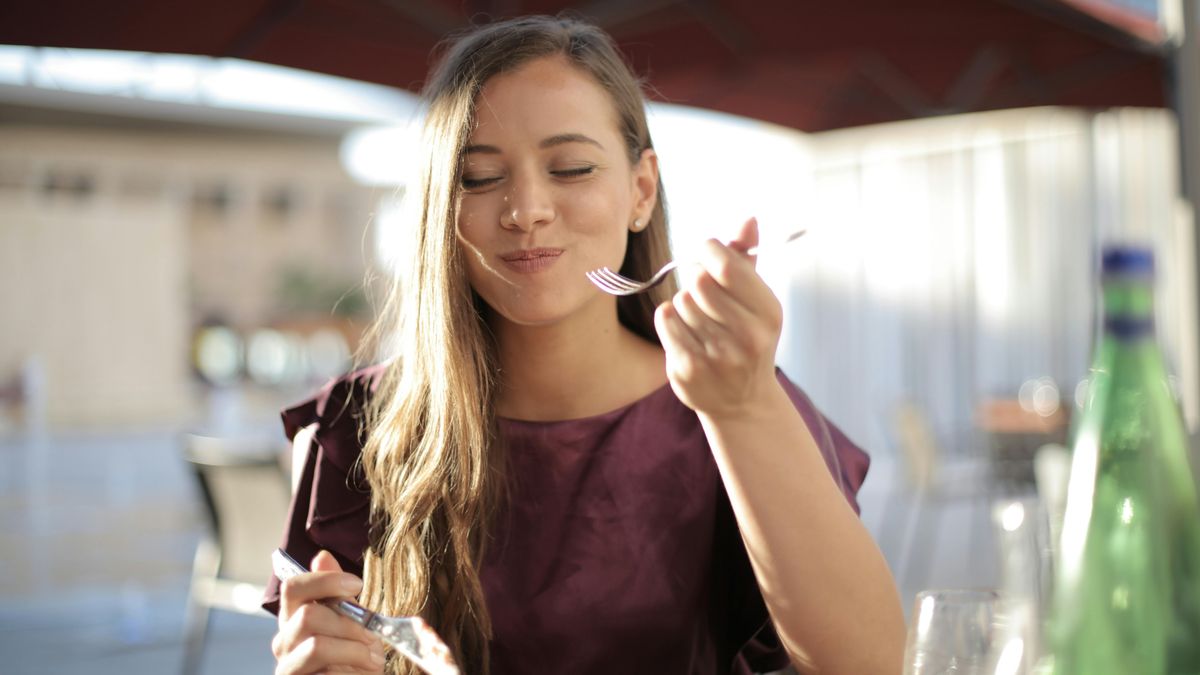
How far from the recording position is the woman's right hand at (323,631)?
920mm

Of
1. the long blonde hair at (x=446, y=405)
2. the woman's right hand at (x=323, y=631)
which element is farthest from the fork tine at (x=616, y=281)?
the woman's right hand at (x=323, y=631)

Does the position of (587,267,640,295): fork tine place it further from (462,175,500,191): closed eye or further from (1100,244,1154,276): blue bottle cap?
(1100,244,1154,276): blue bottle cap

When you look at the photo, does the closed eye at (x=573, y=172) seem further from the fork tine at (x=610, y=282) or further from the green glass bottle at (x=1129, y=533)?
the green glass bottle at (x=1129, y=533)

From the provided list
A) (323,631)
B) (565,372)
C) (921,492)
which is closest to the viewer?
(323,631)

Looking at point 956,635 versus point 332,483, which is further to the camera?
point 332,483

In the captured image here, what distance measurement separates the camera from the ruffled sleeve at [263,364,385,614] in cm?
141

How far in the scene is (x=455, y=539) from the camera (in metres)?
1.33

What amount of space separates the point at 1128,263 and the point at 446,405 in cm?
92

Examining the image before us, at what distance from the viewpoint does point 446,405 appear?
1.36 meters

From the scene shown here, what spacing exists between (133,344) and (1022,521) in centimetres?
2177

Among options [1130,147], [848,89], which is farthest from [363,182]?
[848,89]

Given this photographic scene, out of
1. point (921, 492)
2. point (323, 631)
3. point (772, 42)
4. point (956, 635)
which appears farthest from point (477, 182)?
point (921, 492)

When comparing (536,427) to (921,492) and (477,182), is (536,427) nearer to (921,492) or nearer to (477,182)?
(477,182)

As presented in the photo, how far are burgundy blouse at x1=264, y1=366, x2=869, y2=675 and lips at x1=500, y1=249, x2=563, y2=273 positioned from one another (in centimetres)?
25
